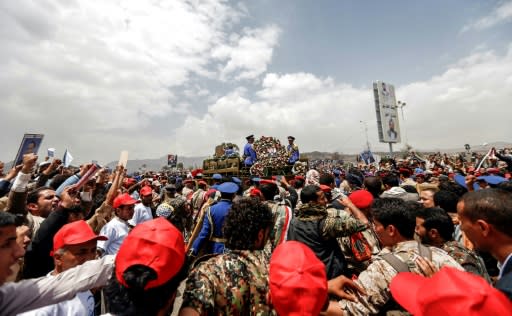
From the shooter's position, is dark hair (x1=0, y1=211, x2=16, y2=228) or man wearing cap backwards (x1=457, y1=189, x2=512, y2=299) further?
man wearing cap backwards (x1=457, y1=189, x2=512, y2=299)

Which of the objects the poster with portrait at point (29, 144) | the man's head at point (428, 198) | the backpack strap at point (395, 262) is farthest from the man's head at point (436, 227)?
the poster with portrait at point (29, 144)

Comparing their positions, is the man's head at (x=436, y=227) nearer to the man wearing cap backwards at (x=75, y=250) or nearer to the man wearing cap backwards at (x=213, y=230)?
Result: the man wearing cap backwards at (x=213, y=230)

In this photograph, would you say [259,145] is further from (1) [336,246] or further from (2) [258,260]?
(2) [258,260]

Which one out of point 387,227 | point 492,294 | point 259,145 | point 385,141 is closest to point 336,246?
point 387,227

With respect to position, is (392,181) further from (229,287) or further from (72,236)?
(72,236)

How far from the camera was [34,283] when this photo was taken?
1.37m

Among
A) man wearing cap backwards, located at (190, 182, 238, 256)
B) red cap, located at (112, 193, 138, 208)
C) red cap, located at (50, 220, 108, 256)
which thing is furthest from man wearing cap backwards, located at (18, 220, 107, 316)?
man wearing cap backwards, located at (190, 182, 238, 256)

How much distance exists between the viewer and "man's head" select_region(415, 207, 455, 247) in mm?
2324

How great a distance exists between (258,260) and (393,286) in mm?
789

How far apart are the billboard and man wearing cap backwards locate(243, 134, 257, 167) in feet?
83.6

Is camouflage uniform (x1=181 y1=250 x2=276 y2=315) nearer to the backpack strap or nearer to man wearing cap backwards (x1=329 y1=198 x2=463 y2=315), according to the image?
man wearing cap backwards (x1=329 y1=198 x2=463 y2=315)

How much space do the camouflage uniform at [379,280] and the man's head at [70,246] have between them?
6.62 feet

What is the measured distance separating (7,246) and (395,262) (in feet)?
7.50

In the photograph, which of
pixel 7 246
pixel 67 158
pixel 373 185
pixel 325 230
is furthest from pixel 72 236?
pixel 67 158
